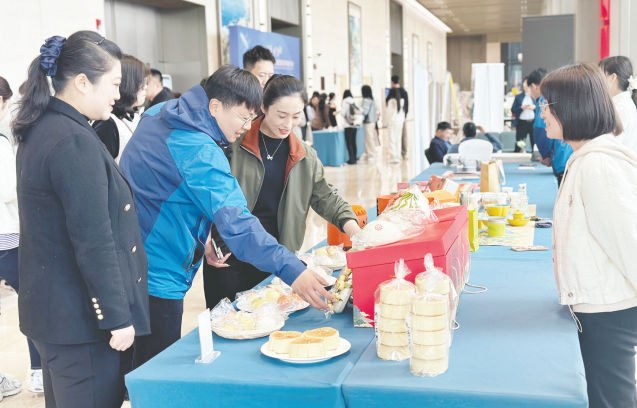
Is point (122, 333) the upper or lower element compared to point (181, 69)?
lower

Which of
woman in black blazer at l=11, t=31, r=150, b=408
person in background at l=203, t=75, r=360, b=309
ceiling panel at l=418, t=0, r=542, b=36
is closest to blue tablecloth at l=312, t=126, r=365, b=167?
person in background at l=203, t=75, r=360, b=309

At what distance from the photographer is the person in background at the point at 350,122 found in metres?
12.3

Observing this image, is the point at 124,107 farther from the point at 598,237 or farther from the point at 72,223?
the point at 598,237

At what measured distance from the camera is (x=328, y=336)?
1.40 metres

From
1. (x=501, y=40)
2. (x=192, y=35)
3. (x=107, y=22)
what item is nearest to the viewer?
(x=107, y=22)

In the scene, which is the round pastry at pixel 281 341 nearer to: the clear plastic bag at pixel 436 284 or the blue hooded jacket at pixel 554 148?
the clear plastic bag at pixel 436 284

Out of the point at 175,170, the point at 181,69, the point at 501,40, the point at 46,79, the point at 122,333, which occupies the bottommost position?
the point at 122,333

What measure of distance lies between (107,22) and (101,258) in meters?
7.02

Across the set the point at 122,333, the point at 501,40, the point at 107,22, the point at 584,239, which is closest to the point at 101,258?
the point at 122,333

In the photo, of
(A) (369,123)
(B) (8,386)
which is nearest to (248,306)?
(B) (8,386)

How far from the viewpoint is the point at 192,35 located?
30.2ft

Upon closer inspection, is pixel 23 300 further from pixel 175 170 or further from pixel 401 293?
pixel 401 293

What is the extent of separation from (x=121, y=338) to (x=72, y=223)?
0.31 metres

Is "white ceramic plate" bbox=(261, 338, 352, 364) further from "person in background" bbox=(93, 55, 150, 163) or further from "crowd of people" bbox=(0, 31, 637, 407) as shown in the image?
"person in background" bbox=(93, 55, 150, 163)
